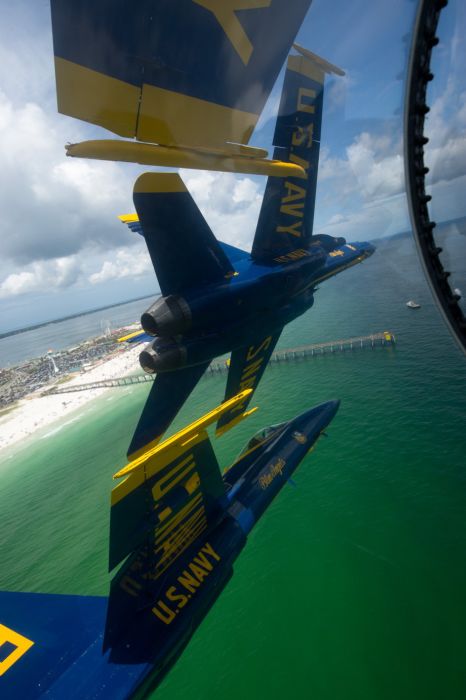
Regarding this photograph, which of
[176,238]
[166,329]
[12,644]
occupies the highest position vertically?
[176,238]

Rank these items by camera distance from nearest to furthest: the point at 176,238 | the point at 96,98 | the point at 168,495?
the point at 96,98, the point at 168,495, the point at 176,238

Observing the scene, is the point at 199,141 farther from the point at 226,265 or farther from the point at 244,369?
the point at 244,369

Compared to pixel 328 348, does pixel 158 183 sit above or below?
above

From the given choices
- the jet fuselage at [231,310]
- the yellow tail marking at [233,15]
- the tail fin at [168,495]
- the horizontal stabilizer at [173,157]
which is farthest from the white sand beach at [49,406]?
the yellow tail marking at [233,15]

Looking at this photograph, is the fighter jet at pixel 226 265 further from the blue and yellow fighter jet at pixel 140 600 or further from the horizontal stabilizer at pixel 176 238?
the blue and yellow fighter jet at pixel 140 600

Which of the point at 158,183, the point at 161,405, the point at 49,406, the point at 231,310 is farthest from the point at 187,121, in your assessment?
the point at 49,406

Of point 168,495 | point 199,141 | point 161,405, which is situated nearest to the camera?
point 199,141
